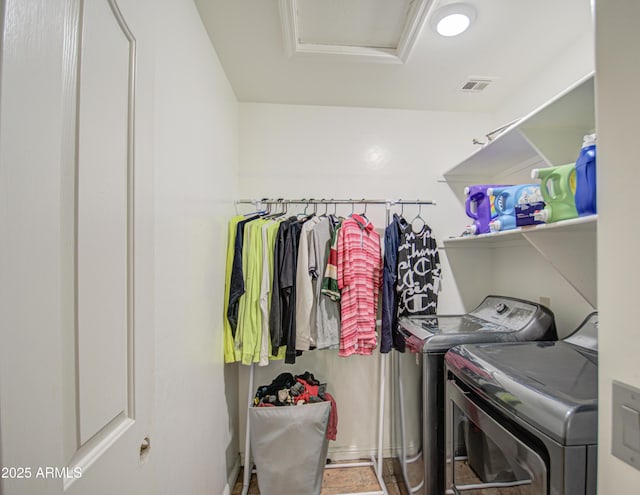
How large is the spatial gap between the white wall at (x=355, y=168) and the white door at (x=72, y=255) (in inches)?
54.6

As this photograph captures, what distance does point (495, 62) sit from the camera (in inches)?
60.9

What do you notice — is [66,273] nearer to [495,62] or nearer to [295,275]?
[295,275]

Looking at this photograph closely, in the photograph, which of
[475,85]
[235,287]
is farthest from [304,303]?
[475,85]

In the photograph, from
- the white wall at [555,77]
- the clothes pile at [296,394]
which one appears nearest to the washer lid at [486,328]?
the clothes pile at [296,394]

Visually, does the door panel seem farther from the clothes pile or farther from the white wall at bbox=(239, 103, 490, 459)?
the white wall at bbox=(239, 103, 490, 459)

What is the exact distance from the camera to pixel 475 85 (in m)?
1.76

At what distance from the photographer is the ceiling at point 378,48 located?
1.21 metres

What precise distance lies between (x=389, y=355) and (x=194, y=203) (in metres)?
1.64

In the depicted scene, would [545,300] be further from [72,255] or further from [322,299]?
[72,255]

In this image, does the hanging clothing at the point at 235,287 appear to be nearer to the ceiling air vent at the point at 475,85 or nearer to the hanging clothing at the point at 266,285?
the hanging clothing at the point at 266,285

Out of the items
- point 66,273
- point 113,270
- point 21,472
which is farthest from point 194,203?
point 21,472

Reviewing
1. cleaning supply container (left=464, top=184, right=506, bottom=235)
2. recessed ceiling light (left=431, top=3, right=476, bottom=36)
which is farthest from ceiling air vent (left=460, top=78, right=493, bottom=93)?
cleaning supply container (left=464, top=184, right=506, bottom=235)

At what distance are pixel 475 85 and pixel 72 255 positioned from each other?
2.21 m

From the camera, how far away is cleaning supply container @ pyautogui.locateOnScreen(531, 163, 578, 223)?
3.25ft
